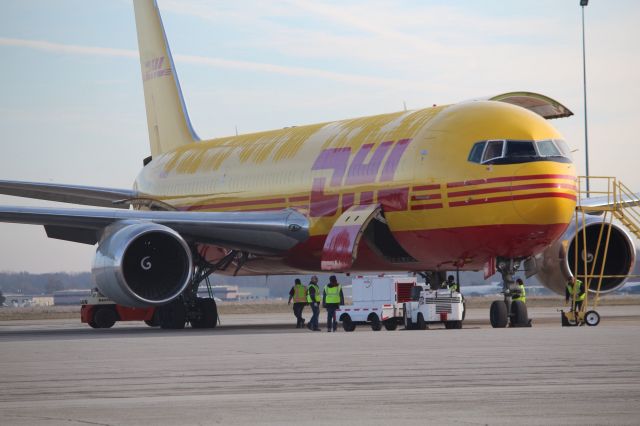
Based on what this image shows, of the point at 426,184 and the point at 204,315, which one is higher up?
the point at 426,184

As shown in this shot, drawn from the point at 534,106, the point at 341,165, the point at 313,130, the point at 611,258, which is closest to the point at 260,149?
the point at 313,130

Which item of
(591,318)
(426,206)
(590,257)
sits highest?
(426,206)

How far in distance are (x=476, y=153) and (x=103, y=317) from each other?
12166 mm

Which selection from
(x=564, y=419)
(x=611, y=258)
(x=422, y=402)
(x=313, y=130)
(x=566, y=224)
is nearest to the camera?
(x=564, y=419)

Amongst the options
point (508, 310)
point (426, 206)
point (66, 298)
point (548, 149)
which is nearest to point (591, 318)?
point (508, 310)

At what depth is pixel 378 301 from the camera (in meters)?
24.3

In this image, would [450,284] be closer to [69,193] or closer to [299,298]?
[299,298]

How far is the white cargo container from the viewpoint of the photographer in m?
23.9

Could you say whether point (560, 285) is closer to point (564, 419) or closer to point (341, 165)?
point (341, 165)

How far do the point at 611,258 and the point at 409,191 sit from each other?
19.5 ft

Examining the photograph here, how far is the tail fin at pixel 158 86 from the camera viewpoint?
117 ft

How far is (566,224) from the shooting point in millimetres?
21594

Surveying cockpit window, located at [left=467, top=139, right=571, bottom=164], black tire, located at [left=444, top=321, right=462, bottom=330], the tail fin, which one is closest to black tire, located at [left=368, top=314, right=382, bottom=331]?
black tire, located at [left=444, top=321, right=462, bottom=330]

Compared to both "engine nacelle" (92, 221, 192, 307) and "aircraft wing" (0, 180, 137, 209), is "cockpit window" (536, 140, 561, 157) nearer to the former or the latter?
"engine nacelle" (92, 221, 192, 307)
